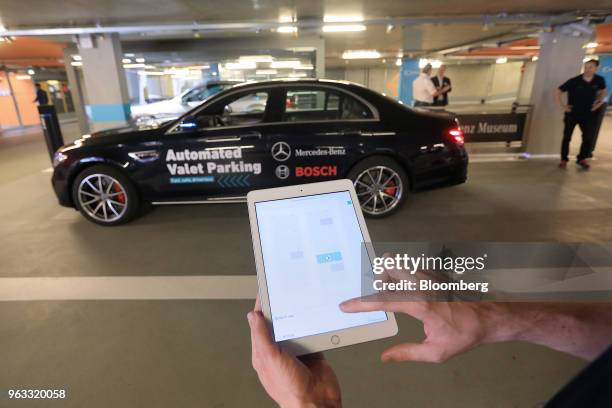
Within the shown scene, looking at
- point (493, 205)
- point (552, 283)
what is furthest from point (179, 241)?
point (493, 205)

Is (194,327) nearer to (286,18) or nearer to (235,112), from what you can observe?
(235,112)

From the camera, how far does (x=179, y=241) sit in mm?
3543

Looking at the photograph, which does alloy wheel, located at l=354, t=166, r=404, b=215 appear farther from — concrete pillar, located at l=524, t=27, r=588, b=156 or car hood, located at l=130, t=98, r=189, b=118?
car hood, located at l=130, t=98, r=189, b=118

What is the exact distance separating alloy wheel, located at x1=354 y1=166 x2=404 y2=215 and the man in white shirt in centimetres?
507

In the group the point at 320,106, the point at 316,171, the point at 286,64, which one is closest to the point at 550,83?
the point at 320,106

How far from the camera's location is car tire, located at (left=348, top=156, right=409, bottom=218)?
383 cm

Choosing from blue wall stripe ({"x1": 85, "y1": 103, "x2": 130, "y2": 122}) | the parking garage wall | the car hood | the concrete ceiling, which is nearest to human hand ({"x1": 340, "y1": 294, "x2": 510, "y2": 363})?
the concrete ceiling

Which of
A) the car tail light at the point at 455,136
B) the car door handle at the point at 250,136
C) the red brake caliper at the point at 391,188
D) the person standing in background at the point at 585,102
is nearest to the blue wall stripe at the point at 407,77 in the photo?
the person standing in background at the point at 585,102

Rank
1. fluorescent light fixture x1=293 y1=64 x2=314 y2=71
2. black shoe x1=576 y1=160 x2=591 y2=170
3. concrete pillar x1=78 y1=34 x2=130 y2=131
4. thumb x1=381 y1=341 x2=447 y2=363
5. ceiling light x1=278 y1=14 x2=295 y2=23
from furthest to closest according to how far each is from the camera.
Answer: fluorescent light fixture x1=293 y1=64 x2=314 y2=71 < concrete pillar x1=78 y1=34 x2=130 y2=131 < ceiling light x1=278 y1=14 x2=295 y2=23 < black shoe x1=576 y1=160 x2=591 y2=170 < thumb x1=381 y1=341 x2=447 y2=363

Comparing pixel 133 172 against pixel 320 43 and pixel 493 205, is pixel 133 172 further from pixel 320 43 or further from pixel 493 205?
pixel 320 43

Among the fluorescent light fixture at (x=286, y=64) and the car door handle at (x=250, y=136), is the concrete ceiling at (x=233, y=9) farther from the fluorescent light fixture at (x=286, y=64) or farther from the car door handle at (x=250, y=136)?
the fluorescent light fixture at (x=286, y=64)

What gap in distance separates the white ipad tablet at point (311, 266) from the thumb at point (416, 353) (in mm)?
120

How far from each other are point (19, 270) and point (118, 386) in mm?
1975

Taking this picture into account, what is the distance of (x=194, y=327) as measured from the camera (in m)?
2.29
